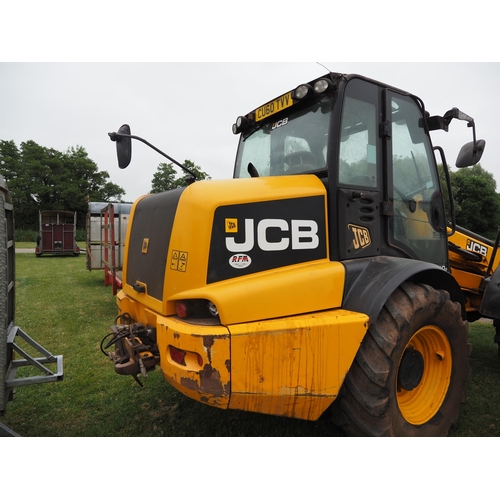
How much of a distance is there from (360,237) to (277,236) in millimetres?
697

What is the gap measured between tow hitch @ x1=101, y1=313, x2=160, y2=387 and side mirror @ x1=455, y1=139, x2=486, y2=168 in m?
2.95

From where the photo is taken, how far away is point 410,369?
2766 millimetres

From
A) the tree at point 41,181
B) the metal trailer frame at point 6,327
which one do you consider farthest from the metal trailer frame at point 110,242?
the tree at point 41,181

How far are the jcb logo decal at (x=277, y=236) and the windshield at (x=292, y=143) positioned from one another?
1.73 feet

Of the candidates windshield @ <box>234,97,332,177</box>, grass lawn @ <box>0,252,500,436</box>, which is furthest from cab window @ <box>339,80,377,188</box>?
grass lawn @ <box>0,252,500,436</box>

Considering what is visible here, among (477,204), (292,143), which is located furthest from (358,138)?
(477,204)

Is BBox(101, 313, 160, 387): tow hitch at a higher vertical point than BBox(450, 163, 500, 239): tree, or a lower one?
lower

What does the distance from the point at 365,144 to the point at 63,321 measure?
592 cm

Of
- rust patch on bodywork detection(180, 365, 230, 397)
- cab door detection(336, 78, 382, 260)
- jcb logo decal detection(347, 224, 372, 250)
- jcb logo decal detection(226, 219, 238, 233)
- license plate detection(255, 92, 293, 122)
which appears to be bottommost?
rust patch on bodywork detection(180, 365, 230, 397)

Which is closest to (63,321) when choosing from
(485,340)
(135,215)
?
(135,215)

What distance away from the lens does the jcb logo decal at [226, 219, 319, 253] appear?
2309 mm

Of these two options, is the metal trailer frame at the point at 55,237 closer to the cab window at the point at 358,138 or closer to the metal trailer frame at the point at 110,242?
the metal trailer frame at the point at 110,242

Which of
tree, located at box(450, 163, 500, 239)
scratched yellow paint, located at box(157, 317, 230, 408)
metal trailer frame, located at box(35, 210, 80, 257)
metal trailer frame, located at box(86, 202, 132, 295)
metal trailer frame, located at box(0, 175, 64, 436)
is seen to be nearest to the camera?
scratched yellow paint, located at box(157, 317, 230, 408)

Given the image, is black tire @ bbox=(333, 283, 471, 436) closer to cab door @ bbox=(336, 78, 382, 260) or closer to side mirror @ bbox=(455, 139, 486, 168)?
cab door @ bbox=(336, 78, 382, 260)
